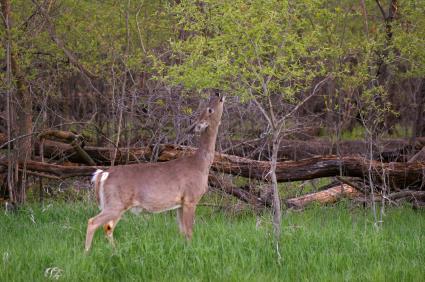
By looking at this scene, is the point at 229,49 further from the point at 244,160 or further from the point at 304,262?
the point at 244,160

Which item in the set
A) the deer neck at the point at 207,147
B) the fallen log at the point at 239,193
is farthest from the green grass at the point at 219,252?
the fallen log at the point at 239,193

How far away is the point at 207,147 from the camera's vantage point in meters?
9.32

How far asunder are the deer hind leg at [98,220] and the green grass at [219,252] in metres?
0.15

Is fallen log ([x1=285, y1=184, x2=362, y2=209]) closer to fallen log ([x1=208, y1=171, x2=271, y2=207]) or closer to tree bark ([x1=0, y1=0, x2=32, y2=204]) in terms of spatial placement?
fallen log ([x1=208, y1=171, x2=271, y2=207])

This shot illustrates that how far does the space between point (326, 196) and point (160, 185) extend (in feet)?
11.7

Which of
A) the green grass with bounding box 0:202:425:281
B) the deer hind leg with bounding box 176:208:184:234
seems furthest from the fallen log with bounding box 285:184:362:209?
the deer hind leg with bounding box 176:208:184:234

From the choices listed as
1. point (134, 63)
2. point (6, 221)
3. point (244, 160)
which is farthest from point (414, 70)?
point (6, 221)

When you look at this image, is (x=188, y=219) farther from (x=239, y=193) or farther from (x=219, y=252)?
Answer: (x=239, y=193)

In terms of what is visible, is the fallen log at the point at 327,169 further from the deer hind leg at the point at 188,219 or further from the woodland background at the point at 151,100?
the deer hind leg at the point at 188,219

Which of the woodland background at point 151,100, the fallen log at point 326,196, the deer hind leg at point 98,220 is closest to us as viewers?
Result: the deer hind leg at point 98,220

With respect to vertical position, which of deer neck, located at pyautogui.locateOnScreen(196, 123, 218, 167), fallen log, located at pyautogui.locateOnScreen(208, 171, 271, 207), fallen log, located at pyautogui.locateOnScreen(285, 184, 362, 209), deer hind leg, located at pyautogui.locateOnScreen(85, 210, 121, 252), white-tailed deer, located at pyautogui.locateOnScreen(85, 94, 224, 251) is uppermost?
deer neck, located at pyautogui.locateOnScreen(196, 123, 218, 167)

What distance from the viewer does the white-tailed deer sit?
338 inches

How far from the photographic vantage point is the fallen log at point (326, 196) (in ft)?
36.4

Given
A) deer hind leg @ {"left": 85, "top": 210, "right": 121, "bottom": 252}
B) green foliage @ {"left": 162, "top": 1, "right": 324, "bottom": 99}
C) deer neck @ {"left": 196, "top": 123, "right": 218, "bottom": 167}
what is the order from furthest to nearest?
deer neck @ {"left": 196, "top": 123, "right": 218, "bottom": 167} < deer hind leg @ {"left": 85, "top": 210, "right": 121, "bottom": 252} < green foliage @ {"left": 162, "top": 1, "right": 324, "bottom": 99}
